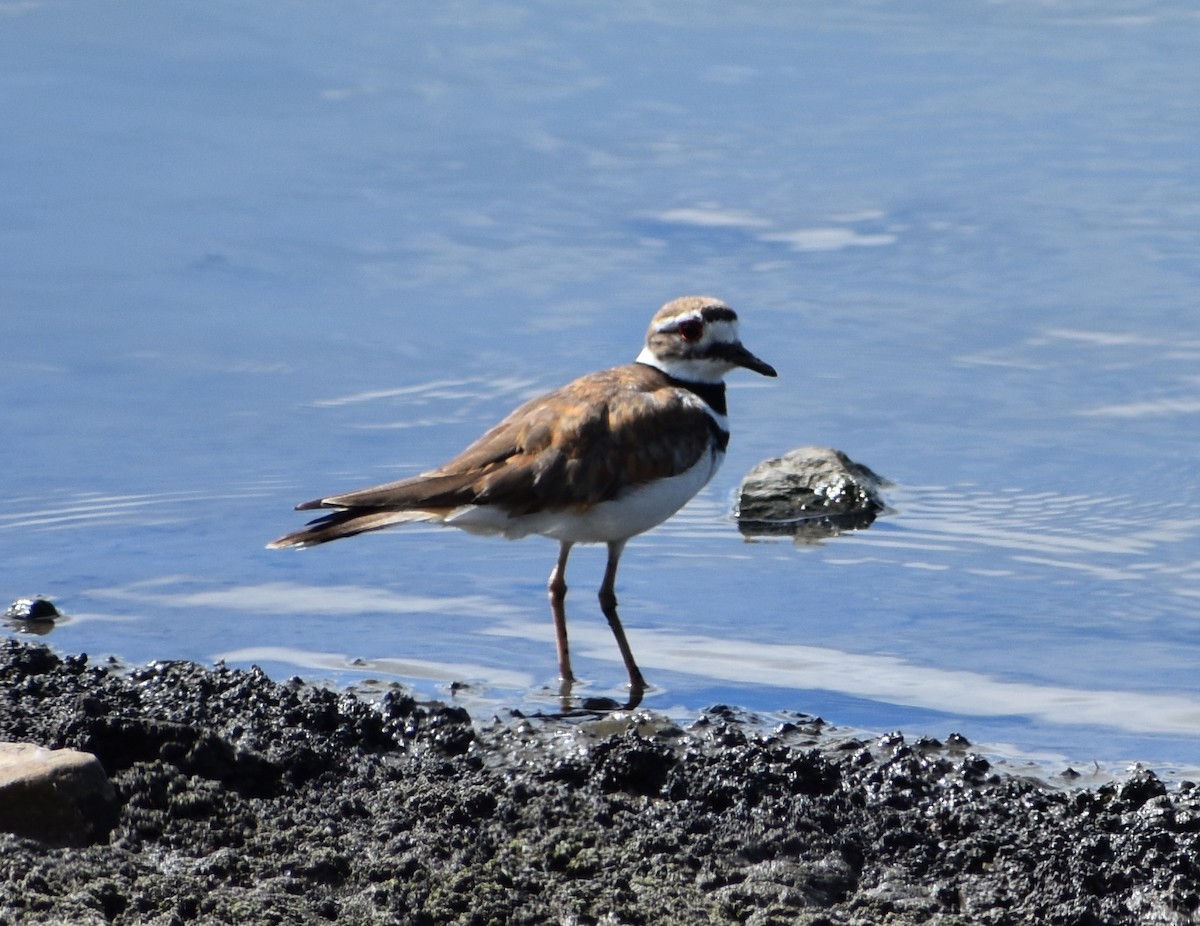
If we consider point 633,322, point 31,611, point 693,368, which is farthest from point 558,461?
point 633,322

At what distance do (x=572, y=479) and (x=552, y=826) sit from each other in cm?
196

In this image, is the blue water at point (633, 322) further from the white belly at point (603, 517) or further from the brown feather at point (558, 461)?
the brown feather at point (558, 461)

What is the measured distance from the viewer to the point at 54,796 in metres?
4.89

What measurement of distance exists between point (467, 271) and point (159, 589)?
Answer: 14.2 ft

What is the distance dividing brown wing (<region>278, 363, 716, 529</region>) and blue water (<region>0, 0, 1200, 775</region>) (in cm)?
69

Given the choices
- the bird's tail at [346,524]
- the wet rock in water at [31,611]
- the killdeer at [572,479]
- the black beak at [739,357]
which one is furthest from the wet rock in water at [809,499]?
the wet rock in water at [31,611]

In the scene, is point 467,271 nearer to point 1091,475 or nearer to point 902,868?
point 1091,475

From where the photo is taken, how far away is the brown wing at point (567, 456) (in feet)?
22.1

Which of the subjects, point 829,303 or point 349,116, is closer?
point 829,303

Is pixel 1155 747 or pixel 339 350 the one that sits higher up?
pixel 339 350

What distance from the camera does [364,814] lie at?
17.2ft

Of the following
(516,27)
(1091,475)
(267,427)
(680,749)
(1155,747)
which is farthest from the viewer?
(516,27)

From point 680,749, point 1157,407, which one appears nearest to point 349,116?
point 1157,407

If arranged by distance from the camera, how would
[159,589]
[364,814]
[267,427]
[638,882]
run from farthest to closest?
1. [267,427]
2. [159,589]
3. [364,814]
4. [638,882]
